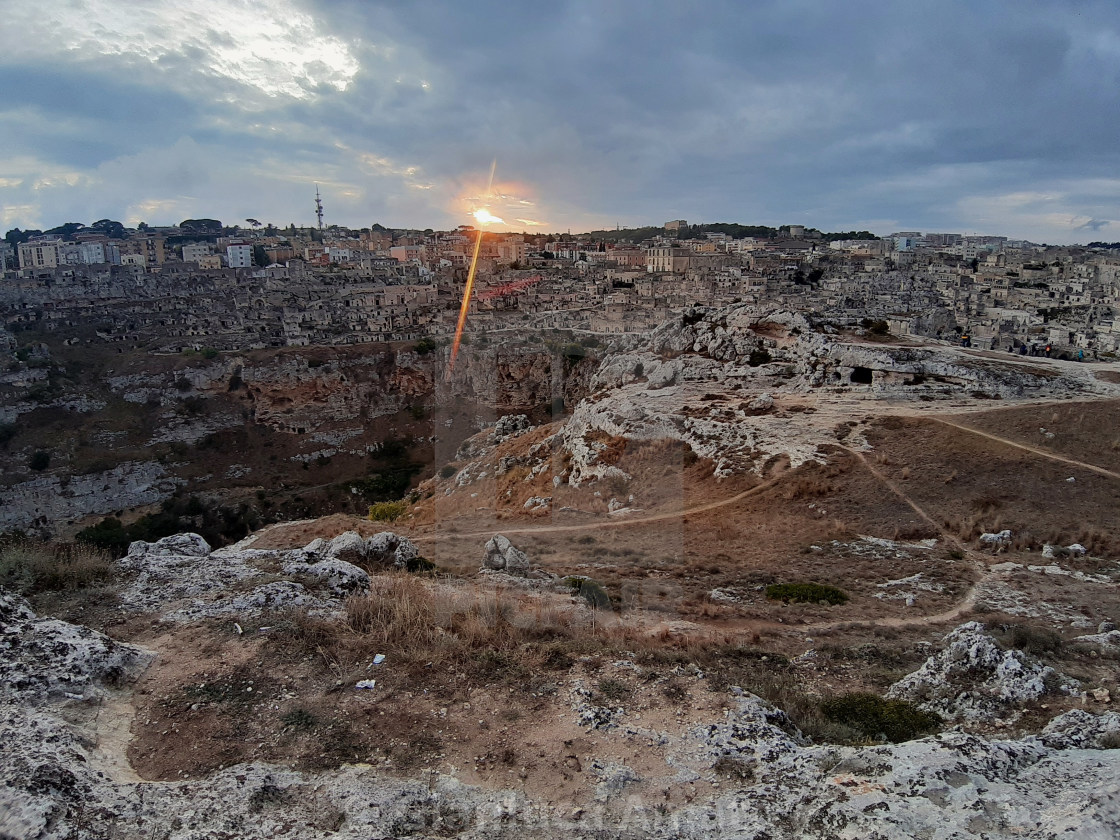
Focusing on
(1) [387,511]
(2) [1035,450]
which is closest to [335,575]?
(1) [387,511]

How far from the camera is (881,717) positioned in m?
7.18

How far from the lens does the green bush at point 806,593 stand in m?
12.9

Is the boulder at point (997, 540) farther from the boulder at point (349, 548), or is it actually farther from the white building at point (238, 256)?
the white building at point (238, 256)

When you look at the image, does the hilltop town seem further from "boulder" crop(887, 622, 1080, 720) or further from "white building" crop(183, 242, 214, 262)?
"boulder" crop(887, 622, 1080, 720)

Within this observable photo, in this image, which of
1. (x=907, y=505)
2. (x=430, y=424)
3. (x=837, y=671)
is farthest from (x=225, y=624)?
(x=430, y=424)

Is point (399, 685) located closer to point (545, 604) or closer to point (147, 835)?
point (147, 835)

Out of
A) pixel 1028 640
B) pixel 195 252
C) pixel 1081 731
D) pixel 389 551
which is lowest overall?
pixel 389 551

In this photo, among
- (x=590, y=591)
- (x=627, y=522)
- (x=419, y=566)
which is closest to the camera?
(x=590, y=591)

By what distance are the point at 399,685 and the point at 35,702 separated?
3.59 meters

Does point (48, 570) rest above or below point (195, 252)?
below

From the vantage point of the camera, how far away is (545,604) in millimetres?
11555

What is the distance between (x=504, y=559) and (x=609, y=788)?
31.8 ft

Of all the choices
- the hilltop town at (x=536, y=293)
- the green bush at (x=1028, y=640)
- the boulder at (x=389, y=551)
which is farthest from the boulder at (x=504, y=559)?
the hilltop town at (x=536, y=293)

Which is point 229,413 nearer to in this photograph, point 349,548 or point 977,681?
point 349,548
